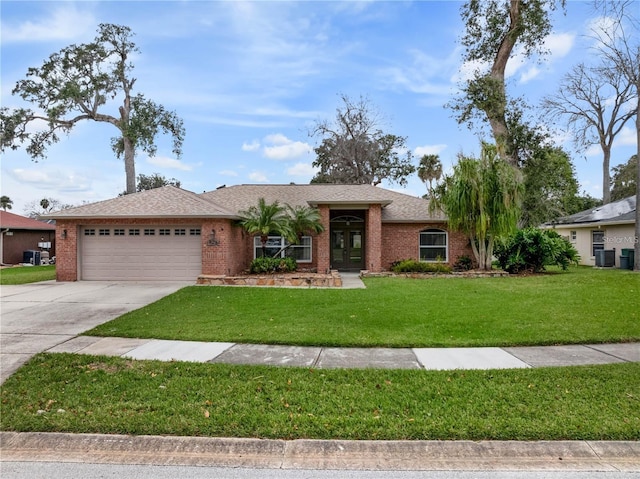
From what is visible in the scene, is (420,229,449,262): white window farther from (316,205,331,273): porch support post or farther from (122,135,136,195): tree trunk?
(122,135,136,195): tree trunk

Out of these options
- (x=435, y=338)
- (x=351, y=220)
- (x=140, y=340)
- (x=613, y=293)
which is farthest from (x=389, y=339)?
(x=351, y=220)

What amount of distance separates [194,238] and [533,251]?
13648 millimetres

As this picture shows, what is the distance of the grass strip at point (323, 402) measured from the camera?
3836mm

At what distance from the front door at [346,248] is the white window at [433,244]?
9.59ft

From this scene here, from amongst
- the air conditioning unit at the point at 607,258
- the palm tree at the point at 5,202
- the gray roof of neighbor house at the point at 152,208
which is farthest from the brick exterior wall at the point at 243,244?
the palm tree at the point at 5,202

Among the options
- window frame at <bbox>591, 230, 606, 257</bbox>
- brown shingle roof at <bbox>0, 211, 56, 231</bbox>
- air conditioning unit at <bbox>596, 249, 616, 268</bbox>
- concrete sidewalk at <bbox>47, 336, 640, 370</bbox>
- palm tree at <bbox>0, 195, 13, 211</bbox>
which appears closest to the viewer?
concrete sidewalk at <bbox>47, 336, 640, 370</bbox>

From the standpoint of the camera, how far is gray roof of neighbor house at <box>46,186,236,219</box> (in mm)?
15047

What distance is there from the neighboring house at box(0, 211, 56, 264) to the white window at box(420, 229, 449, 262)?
81.3ft

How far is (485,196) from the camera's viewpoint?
1623 cm

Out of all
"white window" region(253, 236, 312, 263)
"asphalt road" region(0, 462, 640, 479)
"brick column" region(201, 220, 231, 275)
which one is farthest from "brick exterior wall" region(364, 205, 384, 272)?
"asphalt road" region(0, 462, 640, 479)

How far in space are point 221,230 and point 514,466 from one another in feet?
42.8

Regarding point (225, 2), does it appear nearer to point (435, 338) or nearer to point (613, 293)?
point (435, 338)

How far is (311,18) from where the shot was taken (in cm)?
1267

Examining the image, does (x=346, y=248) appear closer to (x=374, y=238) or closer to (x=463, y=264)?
(x=374, y=238)
